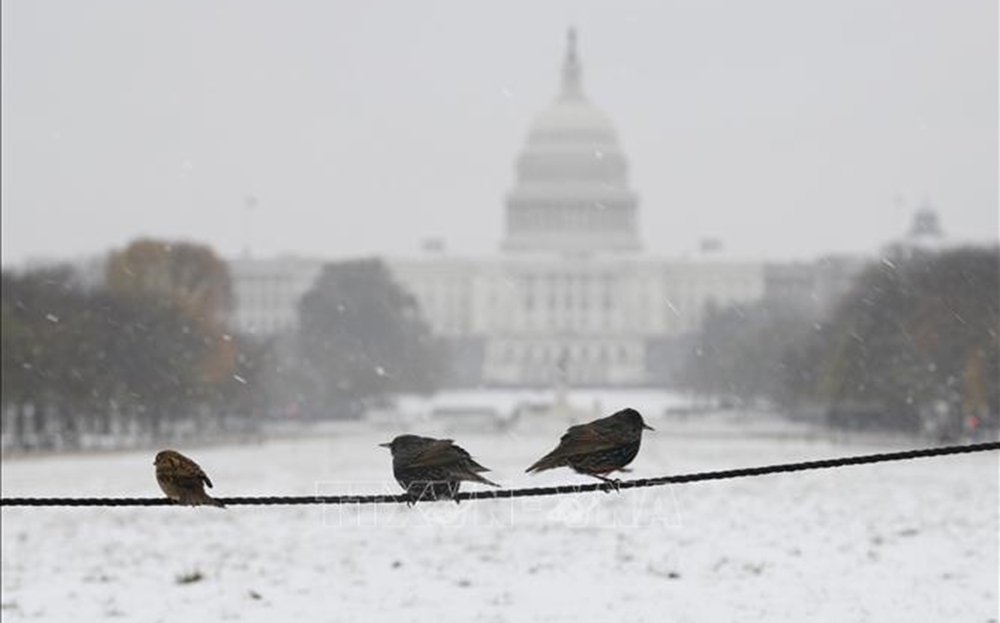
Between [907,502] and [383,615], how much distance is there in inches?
568

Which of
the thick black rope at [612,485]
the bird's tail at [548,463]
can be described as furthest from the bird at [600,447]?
the thick black rope at [612,485]

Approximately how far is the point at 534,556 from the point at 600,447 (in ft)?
42.6

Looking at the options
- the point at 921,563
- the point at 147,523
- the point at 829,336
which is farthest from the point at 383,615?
the point at 829,336

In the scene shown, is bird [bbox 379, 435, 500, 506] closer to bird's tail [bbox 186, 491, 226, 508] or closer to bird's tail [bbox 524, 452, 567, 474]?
bird's tail [bbox 524, 452, 567, 474]

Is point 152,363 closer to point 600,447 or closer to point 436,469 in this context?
point 436,469

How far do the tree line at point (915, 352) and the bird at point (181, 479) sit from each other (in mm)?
47740

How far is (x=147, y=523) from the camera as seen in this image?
28500 mm

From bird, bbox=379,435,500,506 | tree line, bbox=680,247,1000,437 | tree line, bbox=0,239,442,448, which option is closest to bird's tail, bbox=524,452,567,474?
bird, bbox=379,435,500,506

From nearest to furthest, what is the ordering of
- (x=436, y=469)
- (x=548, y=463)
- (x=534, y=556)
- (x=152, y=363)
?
(x=548, y=463)
(x=436, y=469)
(x=534, y=556)
(x=152, y=363)

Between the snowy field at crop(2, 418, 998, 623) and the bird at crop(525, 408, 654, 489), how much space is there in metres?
6.63

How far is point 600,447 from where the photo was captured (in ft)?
29.2

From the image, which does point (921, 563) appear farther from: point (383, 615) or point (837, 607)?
point (383, 615)

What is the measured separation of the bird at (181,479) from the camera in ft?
28.9

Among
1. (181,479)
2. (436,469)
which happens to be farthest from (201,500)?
(436,469)
